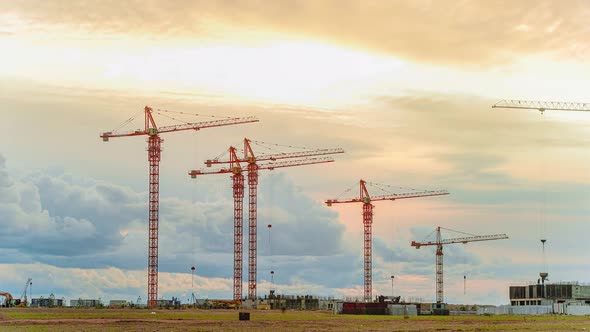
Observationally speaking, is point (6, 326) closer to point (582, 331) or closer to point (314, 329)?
point (314, 329)

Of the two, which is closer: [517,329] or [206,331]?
[206,331]

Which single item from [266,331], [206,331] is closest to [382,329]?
[266,331]

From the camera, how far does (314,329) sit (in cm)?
14038

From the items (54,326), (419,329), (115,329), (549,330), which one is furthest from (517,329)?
(54,326)

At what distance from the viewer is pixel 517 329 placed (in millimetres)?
147750

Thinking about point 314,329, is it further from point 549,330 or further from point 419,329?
point 549,330

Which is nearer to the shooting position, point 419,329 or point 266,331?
point 266,331

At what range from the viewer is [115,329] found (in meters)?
135

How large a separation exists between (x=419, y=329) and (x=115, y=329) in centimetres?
4739

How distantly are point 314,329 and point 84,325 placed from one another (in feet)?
124

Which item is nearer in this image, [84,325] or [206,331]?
[206,331]

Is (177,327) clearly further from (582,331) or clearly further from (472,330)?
(582,331)

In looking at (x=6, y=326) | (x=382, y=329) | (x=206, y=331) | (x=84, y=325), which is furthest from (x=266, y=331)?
(x=6, y=326)

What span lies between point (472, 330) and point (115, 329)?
55.9 meters
